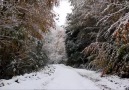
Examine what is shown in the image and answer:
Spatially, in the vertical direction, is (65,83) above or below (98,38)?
below

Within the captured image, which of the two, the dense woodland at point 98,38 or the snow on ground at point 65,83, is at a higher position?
the dense woodland at point 98,38

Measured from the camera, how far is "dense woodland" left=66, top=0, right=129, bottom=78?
37.0 feet

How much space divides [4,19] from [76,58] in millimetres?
26625

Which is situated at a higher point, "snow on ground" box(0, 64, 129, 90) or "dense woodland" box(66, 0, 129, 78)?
"dense woodland" box(66, 0, 129, 78)

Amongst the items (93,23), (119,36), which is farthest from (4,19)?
(93,23)

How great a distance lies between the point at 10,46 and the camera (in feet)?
32.1

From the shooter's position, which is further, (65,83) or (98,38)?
(98,38)

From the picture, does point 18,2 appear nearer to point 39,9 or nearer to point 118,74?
point 39,9

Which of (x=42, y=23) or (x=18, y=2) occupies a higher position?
(x=18, y=2)

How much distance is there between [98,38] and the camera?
22.2 metres

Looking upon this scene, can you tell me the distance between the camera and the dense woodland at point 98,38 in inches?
444

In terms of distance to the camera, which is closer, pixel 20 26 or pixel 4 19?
pixel 4 19

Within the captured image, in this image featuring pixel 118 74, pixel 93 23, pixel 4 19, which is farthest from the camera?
pixel 93 23

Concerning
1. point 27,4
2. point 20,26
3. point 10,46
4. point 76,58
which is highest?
point 27,4
